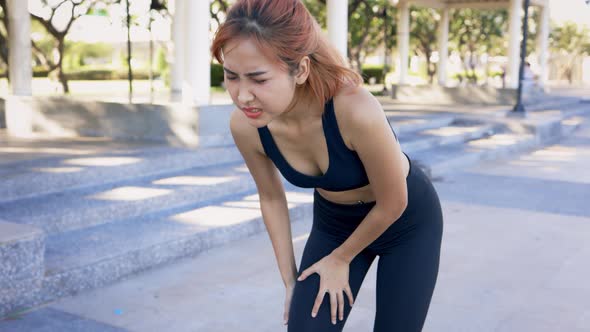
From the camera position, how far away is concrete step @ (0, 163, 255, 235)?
5.27m

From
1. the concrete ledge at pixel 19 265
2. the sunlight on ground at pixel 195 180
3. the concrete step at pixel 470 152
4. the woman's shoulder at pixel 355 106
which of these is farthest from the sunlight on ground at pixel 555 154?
the woman's shoulder at pixel 355 106

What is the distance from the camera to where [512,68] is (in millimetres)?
Result: 20438

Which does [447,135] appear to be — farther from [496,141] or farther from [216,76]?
[216,76]

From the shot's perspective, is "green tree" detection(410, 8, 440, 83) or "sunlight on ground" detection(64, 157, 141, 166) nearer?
"sunlight on ground" detection(64, 157, 141, 166)

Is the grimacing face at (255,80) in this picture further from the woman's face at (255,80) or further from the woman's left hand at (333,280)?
the woman's left hand at (333,280)

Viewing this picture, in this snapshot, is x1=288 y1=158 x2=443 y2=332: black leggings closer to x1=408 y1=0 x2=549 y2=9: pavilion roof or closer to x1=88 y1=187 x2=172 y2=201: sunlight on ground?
x1=88 y1=187 x2=172 y2=201: sunlight on ground

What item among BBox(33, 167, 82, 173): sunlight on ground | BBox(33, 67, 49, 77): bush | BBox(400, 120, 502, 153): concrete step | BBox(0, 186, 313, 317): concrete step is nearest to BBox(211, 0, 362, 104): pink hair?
BBox(0, 186, 313, 317): concrete step

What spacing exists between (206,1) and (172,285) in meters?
4.91

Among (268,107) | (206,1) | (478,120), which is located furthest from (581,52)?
(268,107)

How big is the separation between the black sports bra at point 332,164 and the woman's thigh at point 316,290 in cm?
30

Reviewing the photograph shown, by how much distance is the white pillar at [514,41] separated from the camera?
20203mm

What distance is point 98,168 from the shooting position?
6.53 meters

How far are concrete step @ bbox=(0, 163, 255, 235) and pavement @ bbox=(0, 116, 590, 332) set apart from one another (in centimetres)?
82

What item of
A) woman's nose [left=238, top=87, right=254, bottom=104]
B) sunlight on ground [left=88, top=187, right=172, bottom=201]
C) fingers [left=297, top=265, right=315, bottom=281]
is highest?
woman's nose [left=238, top=87, right=254, bottom=104]
